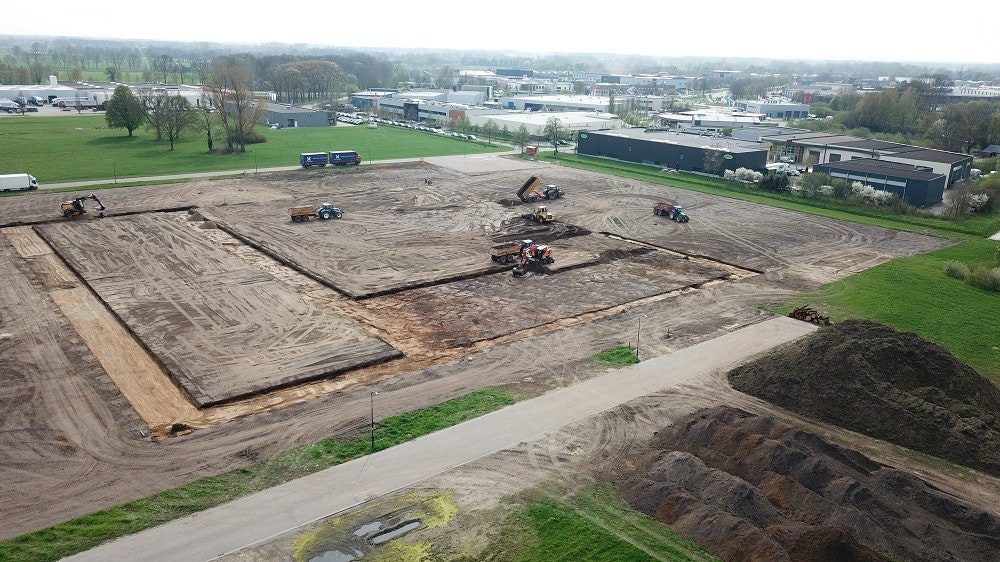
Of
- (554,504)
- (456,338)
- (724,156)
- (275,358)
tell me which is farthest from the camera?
(724,156)

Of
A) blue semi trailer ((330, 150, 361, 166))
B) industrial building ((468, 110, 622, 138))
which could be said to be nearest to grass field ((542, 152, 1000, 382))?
blue semi trailer ((330, 150, 361, 166))

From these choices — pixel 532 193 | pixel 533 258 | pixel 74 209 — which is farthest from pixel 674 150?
pixel 74 209

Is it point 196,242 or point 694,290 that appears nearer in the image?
point 694,290

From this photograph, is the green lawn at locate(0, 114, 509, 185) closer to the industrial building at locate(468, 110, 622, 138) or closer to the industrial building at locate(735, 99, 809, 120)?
the industrial building at locate(468, 110, 622, 138)

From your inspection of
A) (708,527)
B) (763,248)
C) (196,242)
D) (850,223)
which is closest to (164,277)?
(196,242)

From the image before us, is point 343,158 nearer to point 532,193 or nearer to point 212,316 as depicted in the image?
point 532,193

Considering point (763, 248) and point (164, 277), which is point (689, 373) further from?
point (164, 277)
